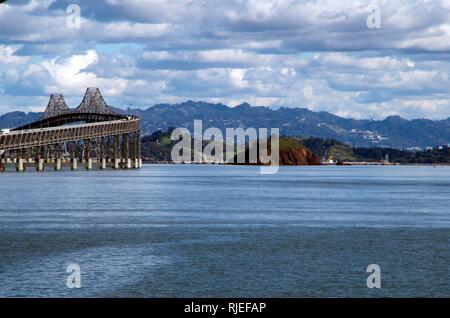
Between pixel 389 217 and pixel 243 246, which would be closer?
pixel 243 246

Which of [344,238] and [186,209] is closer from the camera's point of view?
[344,238]

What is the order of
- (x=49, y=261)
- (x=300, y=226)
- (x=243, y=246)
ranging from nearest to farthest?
(x=49, y=261), (x=243, y=246), (x=300, y=226)

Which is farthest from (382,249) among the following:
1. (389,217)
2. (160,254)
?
(389,217)

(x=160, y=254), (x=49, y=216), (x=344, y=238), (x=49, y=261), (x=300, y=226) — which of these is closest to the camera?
(x=49, y=261)

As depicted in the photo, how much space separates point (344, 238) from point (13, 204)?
50.4 meters

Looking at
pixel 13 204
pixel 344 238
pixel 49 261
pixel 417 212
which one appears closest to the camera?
pixel 49 261

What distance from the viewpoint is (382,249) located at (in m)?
61.3

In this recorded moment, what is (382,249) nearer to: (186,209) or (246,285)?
(246,285)

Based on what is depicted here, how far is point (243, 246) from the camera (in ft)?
205

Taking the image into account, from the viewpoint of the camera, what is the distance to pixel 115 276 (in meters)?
47.8
